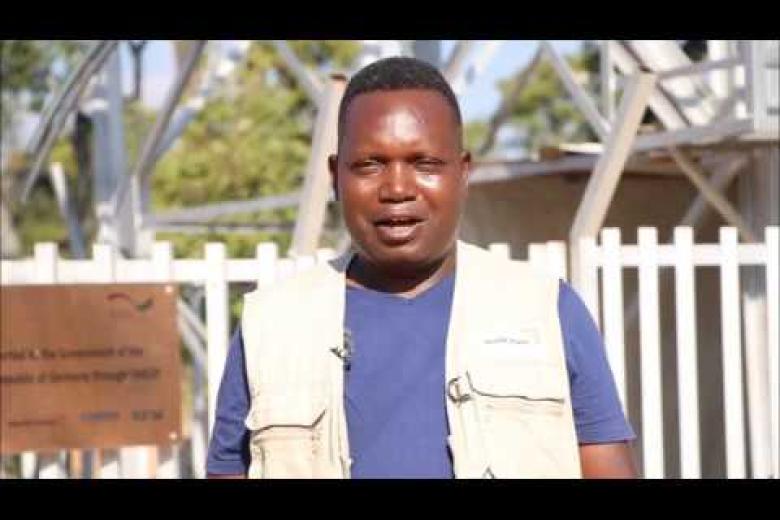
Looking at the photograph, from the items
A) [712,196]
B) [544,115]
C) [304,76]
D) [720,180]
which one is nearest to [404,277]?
[712,196]

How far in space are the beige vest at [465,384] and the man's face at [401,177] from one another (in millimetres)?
118

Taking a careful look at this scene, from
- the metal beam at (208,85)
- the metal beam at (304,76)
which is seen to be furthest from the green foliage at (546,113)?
the metal beam at (304,76)

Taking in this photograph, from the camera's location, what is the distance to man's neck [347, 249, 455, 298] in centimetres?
280

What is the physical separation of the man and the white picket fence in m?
3.66

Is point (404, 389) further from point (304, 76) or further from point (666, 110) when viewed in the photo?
point (304, 76)

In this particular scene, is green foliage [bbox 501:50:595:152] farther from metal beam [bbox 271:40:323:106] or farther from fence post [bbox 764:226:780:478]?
fence post [bbox 764:226:780:478]

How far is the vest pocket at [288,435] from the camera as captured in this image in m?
2.72

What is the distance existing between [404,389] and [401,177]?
14.5 inches

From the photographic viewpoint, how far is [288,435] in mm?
2732

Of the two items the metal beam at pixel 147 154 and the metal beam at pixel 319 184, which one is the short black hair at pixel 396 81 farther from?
the metal beam at pixel 147 154

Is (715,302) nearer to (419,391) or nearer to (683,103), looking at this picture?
(683,103)
